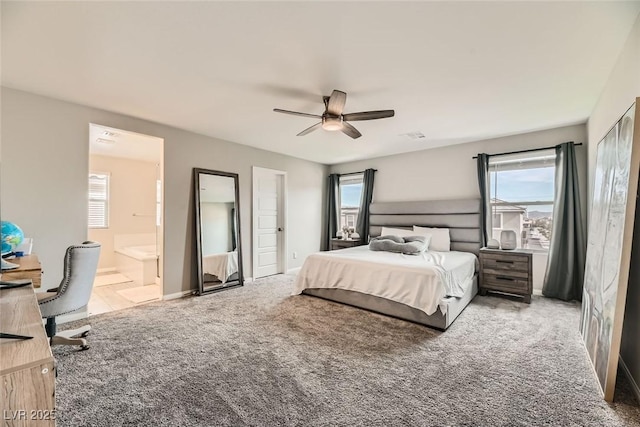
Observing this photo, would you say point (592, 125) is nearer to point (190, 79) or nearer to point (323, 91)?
point (323, 91)

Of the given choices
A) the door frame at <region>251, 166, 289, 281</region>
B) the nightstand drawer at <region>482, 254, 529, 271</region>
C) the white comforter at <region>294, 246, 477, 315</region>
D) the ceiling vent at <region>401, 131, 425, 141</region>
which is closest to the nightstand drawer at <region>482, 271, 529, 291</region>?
the nightstand drawer at <region>482, 254, 529, 271</region>

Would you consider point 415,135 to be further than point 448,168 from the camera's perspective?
No

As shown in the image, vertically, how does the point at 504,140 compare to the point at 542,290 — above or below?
above

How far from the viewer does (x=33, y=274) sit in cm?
192

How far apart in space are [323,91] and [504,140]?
3464 millimetres

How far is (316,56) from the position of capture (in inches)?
90.8

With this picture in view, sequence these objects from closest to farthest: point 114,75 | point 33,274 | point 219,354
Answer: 1. point 33,274
2. point 219,354
3. point 114,75

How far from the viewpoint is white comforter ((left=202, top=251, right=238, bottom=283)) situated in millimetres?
4527

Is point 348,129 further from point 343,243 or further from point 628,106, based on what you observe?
point 343,243

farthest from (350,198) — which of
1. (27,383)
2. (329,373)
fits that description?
(27,383)

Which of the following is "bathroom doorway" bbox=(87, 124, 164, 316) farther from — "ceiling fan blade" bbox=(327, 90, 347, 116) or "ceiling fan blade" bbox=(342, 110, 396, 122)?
"ceiling fan blade" bbox=(342, 110, 396, 122)

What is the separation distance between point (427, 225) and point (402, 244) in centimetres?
122

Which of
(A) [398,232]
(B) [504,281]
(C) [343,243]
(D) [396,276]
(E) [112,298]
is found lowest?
(E) [112,298]

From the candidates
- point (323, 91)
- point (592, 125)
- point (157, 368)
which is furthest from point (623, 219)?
point (157, 368)
